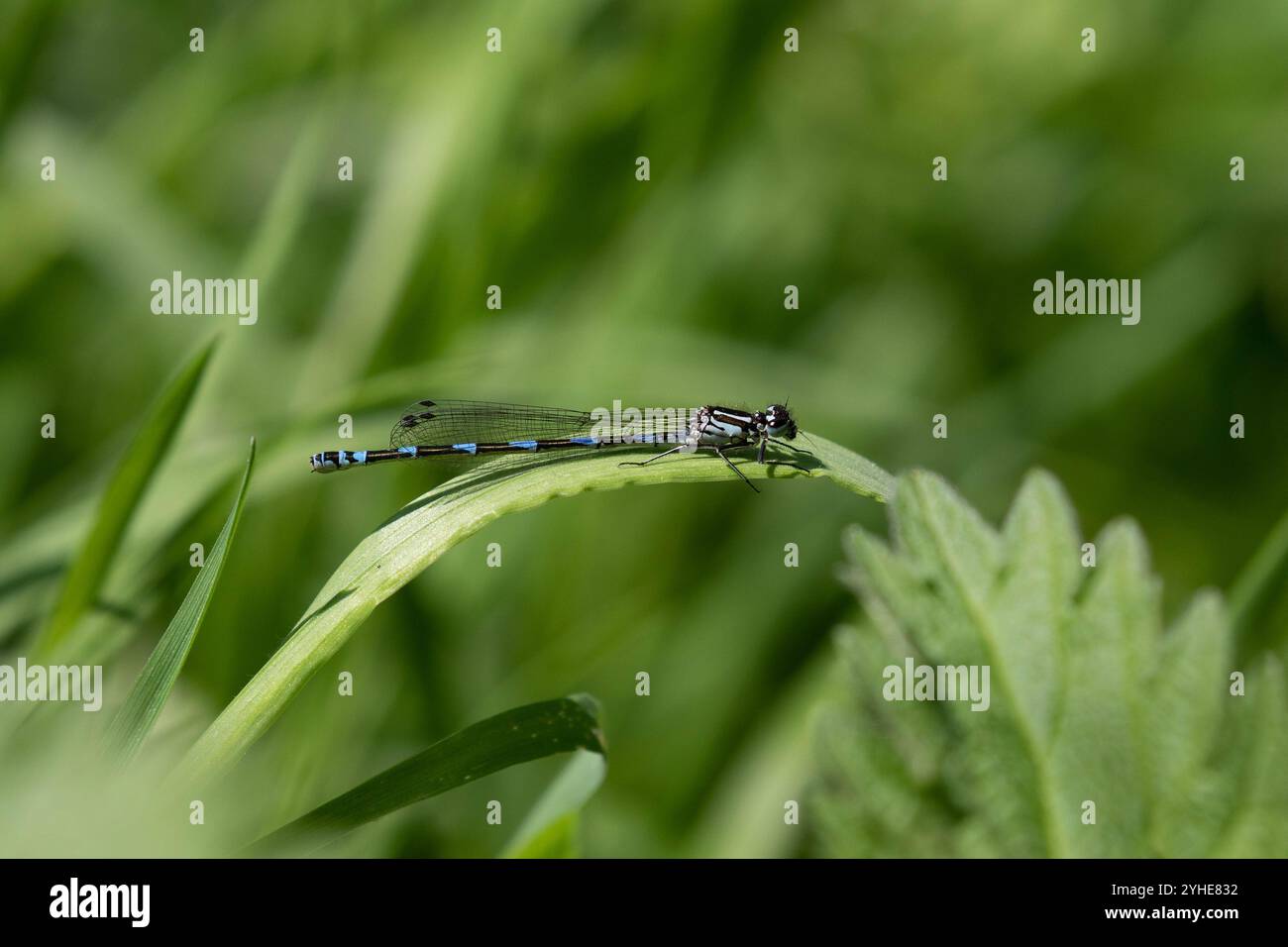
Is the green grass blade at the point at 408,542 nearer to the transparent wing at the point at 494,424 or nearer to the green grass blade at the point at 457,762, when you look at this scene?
the green grass blade at the point at 457,762

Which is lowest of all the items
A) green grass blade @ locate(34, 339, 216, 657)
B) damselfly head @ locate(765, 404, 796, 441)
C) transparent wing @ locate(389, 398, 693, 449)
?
green grass blade @ locate(34, 339, 216, 657)

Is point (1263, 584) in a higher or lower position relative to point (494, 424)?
lower

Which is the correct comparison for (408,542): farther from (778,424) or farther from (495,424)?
(495,424)

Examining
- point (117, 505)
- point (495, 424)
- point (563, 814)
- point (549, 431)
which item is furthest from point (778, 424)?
point (117, 505)

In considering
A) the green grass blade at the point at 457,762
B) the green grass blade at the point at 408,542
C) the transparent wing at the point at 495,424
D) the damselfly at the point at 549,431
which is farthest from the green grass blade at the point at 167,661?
the transparent wing at the point at 495,424

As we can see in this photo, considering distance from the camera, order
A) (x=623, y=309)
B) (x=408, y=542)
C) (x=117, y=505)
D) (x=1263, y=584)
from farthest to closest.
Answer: (x=623, y=309) < (x=117, y=505) < (x=1263, y=584) < (x=408, y=542)

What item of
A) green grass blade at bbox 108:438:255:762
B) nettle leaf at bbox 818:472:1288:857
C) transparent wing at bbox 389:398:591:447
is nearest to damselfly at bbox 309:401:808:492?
transparent wing at bbox 389:398:591:447

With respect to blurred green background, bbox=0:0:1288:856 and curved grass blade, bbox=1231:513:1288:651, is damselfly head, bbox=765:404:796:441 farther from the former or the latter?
curved grass blade, bbox=1231:513:1288:651

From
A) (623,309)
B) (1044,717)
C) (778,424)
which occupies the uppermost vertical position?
(623,309)
